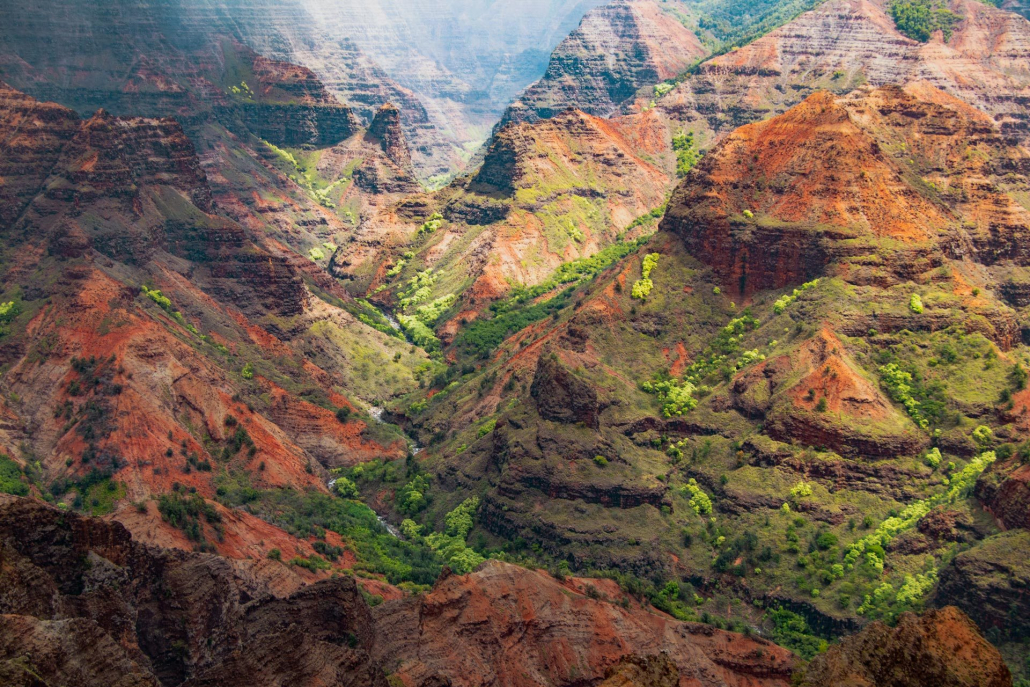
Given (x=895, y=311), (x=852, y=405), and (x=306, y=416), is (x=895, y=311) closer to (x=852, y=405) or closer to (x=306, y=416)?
(x=852, y=405)

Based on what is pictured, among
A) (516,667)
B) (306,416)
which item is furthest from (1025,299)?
(516,667)

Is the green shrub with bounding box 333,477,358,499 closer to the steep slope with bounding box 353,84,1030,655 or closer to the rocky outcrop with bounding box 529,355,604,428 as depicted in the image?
the steep slope with bounding box 353,84,1030,655

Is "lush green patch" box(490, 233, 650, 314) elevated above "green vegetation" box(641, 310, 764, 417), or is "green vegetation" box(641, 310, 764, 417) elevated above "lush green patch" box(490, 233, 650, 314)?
"green vegetation" box(641, 310, 764, 417)

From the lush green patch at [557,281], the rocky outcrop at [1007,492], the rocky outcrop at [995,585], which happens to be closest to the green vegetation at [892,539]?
the rocky outcrop at [1007,492]

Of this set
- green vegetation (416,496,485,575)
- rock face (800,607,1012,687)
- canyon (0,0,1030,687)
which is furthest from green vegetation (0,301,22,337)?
rock face (800,607,1012,687)

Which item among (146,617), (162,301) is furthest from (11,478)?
(146,617)

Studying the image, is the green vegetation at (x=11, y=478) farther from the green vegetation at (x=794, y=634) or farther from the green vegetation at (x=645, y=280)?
the green vegetation at (x=645, y=280)

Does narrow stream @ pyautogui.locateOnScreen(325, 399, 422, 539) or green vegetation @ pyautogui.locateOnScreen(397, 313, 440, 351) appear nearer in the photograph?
narrow stream @ pyautogui.locateOnScreen(325, 399, 422, 539)

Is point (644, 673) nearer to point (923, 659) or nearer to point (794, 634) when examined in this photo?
point (923, 659)
